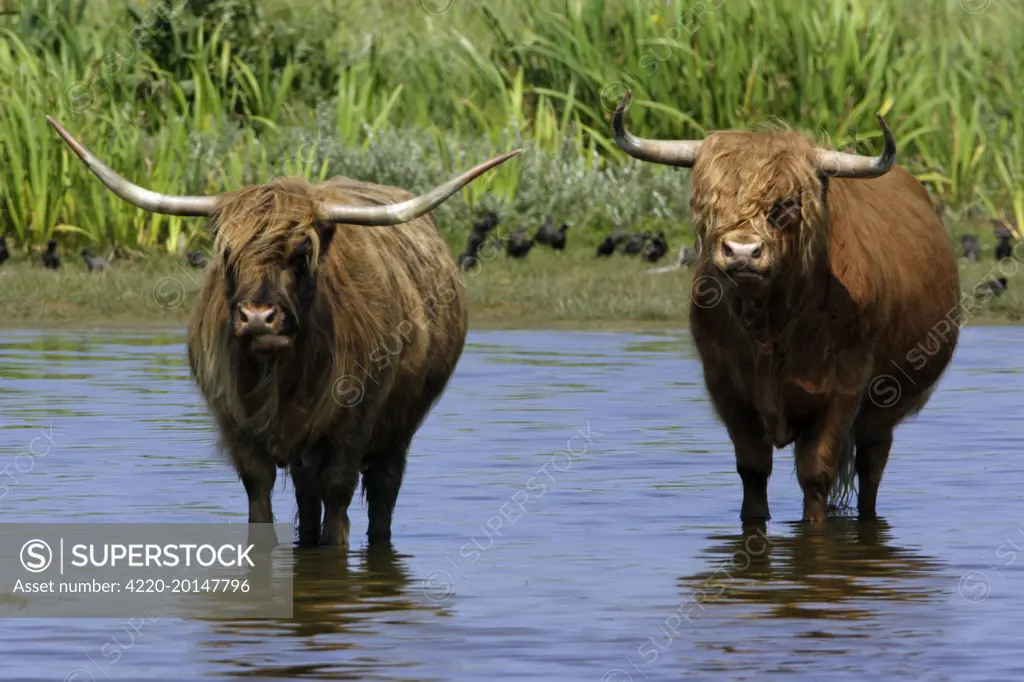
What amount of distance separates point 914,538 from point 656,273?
32.7 ft

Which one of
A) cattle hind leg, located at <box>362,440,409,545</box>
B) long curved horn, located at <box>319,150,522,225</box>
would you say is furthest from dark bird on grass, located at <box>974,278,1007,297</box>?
long curved horn, located at <box>319,150,522,225</box>

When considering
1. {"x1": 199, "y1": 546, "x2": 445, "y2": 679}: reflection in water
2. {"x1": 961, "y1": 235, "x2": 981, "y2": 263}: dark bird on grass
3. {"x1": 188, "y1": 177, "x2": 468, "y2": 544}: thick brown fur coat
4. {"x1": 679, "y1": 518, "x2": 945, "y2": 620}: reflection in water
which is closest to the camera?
{"x1": 199, "y1": 546, "x2": 445, "y2": 679}: reflection in water

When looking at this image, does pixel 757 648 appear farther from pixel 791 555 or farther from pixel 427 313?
pixel 427 313

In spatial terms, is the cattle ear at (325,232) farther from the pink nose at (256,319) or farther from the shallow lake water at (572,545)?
the shallow lake water at (572,545)

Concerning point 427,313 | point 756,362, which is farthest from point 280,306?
point 756,362

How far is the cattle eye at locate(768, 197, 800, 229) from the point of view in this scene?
8727mm

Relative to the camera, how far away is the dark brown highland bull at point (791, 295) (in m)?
8.70

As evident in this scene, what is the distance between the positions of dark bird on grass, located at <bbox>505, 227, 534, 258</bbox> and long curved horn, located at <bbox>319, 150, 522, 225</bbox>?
429 inches

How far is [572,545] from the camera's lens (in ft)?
29.7

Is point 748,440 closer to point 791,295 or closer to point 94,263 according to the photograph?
point 791,295

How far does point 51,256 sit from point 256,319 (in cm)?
1152

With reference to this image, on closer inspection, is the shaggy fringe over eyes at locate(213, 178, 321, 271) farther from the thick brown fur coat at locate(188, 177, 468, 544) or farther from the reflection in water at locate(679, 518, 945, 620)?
the reflection in water at locate(679, 518, 945, 620)

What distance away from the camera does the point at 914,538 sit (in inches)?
365

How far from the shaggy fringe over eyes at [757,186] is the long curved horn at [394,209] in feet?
2.40
